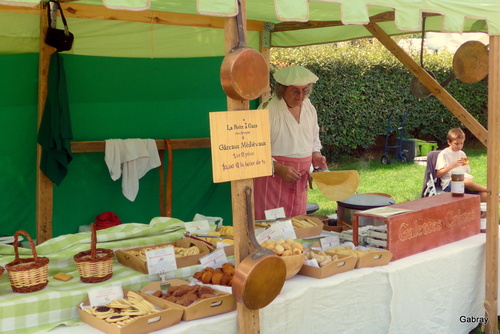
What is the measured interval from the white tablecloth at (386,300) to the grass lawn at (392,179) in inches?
149

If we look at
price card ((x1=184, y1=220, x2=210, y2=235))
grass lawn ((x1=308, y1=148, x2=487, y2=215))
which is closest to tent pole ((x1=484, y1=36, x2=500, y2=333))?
price card ((x1=184, y1=220, x2=210, y2=235))

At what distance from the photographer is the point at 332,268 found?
2.56 metres

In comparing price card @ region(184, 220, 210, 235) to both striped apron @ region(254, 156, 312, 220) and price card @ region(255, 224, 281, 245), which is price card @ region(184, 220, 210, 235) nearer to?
price card @ region(255, 224, 281, 245)

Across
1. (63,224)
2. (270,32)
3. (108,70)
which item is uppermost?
(270,32)

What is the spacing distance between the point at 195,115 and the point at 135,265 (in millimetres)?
2643

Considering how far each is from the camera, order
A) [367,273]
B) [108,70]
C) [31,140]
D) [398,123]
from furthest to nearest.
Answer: [398,123] < [108,70] < [31,140] < [367,273]

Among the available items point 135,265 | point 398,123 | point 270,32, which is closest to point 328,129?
point 398,123

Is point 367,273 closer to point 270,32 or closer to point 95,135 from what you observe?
point 95,135

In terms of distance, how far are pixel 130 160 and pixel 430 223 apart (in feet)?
8.04

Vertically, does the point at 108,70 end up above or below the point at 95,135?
above

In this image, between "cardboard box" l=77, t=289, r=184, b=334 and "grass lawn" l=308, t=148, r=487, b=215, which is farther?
"grass lawn" l=308, t=148, r=487, b=215

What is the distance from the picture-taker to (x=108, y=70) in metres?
4.48

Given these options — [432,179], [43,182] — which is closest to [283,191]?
[43,182]

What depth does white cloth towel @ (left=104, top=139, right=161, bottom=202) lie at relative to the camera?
4449mm
